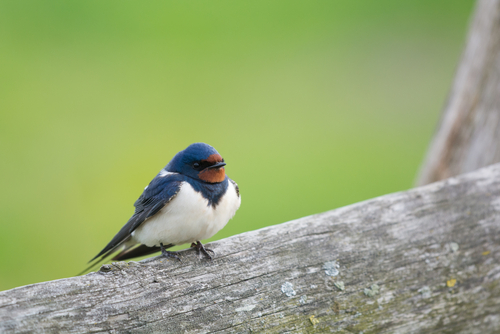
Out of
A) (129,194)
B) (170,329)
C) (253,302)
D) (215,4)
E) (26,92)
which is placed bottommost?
(170,329)

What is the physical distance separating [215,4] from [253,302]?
5.44 meters

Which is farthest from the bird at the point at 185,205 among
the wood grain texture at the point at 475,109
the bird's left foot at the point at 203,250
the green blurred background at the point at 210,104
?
the green blurred background at the point at 210,104

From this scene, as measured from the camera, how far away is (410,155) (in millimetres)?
5973

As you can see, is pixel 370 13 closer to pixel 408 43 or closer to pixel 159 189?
pixel 408 43

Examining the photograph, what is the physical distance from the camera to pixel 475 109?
10.3 feet

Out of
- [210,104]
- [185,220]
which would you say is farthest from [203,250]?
[210,104]

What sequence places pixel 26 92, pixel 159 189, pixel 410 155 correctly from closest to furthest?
1. pixel 159 189
2. pixel 26 92
3. pixel 410 155

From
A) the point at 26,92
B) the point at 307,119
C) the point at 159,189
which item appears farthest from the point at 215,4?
the point at 159,189

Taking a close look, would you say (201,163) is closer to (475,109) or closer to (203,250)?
(203,250)

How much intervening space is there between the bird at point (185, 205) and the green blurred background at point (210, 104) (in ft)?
7.70

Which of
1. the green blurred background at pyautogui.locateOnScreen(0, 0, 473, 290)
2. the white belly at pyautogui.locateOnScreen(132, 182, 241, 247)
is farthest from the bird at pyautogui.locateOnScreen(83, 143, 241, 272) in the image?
the green blurred background at pyautogui.locateOnScreen(0, 0, 473, 290)

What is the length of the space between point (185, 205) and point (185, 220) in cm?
6

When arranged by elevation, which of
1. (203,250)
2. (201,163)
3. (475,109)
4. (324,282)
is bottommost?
(324,282)

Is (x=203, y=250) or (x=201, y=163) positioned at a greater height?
(x=201, y=163)
